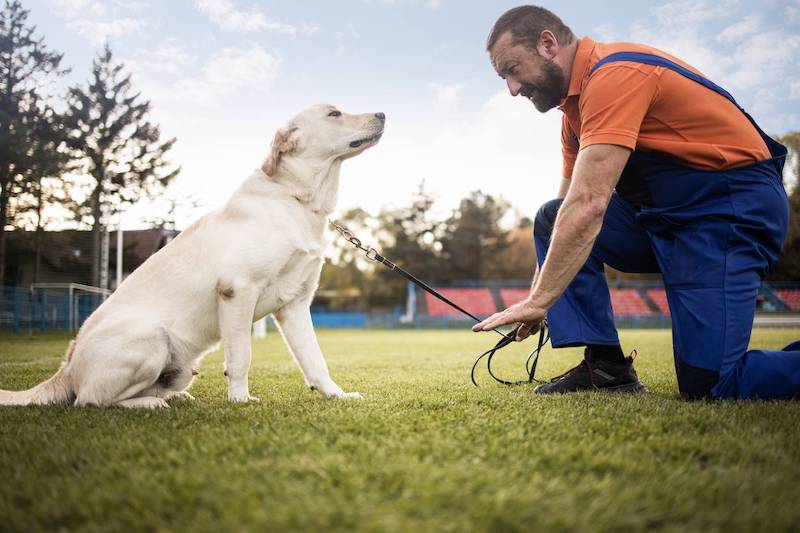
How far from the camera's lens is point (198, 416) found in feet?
8.04

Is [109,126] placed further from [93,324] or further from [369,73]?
[93,324]

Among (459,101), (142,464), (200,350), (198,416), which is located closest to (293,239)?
(200,350)

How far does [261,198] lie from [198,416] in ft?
4.46

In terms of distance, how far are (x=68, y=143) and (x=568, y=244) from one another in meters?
32.9

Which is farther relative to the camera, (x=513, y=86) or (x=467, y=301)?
(x=467, y=301)

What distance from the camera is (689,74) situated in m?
2.67

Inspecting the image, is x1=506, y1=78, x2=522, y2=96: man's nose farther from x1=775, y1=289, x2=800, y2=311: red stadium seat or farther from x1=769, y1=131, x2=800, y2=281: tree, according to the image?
x1=769, y1=131, x2=800, y2=281: tree

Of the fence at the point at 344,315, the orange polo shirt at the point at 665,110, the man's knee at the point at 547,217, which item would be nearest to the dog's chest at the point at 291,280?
the man's knee at the point at 547,217

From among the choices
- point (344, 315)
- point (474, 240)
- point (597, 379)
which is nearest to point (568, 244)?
point (597, 379)

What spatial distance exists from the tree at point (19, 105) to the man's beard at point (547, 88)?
2741 cm

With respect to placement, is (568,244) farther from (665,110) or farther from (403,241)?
(403,241)

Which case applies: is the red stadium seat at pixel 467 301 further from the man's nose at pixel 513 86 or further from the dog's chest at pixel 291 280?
the man's nose at pixel 513 86

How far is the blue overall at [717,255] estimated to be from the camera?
2.63 metres

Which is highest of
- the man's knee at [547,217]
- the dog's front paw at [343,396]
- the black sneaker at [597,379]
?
the man's knee at [547,217]
